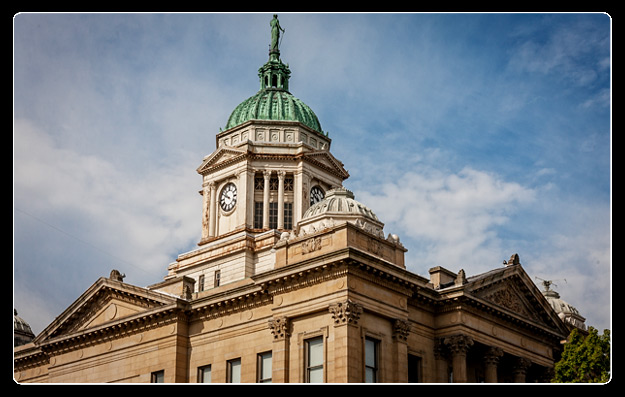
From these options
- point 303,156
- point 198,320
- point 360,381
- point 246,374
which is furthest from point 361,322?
point 303,156

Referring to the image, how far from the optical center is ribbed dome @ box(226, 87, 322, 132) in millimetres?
75562

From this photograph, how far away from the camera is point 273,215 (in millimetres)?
72125

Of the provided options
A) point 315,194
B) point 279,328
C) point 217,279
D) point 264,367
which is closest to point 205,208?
point 217,279

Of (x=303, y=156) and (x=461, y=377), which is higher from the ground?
(x=303, y=156)

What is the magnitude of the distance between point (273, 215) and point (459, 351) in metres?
22.8

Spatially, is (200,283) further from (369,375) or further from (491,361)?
(369,375)

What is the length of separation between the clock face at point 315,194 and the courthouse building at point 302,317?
93 cm

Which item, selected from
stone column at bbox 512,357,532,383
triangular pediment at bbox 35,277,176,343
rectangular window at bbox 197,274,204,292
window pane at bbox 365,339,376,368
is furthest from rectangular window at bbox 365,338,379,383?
rectangular window at bbox 197,274,204,292

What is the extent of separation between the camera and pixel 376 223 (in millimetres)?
55344

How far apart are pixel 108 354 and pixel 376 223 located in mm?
18093

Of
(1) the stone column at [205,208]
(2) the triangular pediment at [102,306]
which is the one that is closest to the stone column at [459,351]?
(2) the triangular pediment at [102,306]
